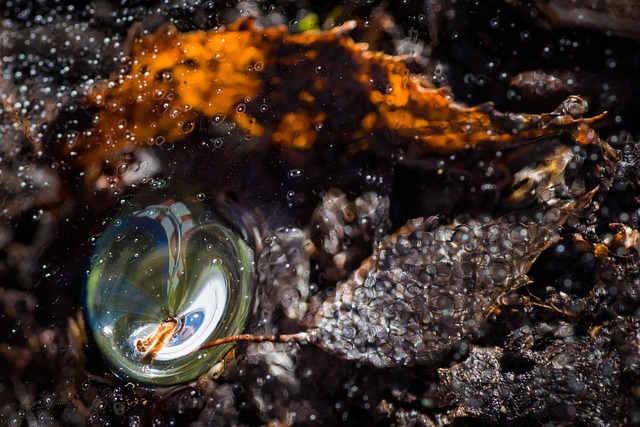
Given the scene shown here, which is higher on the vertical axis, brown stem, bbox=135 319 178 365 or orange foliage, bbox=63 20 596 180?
orange foliage, bbox=63 20 596 180

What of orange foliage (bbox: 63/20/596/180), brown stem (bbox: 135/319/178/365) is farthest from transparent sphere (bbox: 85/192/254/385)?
orange foliage (bbox: 63/20/596/180)

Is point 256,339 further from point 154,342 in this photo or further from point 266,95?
point 266,95

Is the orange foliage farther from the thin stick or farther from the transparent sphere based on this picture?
the thin stick

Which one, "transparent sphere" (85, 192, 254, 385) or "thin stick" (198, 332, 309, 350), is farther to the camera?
"transparent sphere" (85, 192, 254, 385)

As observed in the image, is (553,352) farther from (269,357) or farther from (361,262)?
(269,357)

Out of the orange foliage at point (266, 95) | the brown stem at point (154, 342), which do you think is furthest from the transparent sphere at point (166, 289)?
the orange foliage at point (266, 95)

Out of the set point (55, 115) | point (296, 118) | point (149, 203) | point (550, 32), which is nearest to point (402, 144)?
point (296, 118)

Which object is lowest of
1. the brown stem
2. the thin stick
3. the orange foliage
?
the brown stem
